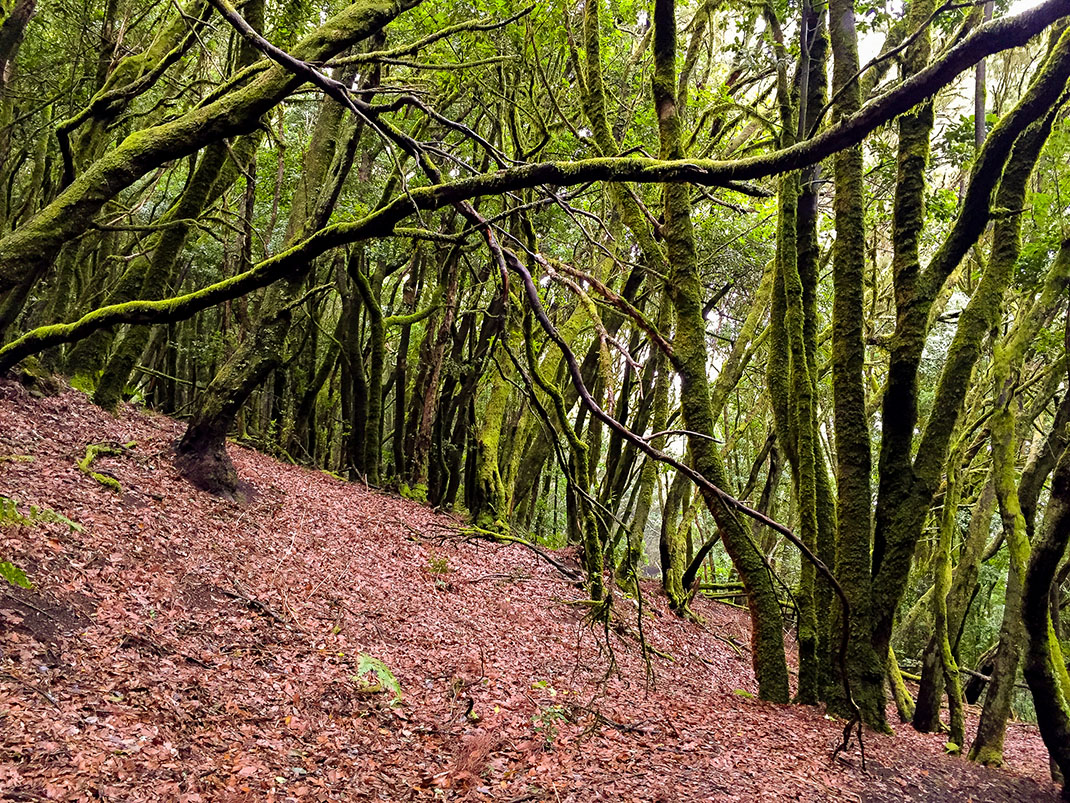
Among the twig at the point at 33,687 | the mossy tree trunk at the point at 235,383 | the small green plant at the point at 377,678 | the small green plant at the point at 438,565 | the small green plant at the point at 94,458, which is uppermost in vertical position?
the mossy tree trunk at the point at 235,383

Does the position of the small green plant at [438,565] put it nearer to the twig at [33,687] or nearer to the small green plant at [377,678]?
the small green plant at [377,678]

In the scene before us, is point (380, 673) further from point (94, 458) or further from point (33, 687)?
point (94, 458)

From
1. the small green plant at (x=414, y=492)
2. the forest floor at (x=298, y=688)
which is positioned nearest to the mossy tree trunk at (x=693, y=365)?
the forest floor at (x=298, y=688)

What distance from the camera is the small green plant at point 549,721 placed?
5457mm

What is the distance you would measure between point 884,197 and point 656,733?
9.54 m

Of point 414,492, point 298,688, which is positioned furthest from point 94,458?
point 414,492

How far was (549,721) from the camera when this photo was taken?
5.80 meters

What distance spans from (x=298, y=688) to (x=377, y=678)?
2.60ft

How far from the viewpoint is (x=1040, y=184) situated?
30.7 ft

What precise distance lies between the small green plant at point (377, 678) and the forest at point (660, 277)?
50.0 inches

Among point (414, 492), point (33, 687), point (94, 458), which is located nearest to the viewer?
point (33, 687)

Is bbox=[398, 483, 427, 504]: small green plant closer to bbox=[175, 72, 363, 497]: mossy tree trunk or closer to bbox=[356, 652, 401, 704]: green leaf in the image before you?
bbox=[175, 72, 363, 497]: mossy tree trunk

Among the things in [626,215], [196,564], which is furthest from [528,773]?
[626,215]

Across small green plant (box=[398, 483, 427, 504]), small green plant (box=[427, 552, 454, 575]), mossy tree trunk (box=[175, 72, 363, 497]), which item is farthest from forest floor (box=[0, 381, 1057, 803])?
small green plant (box=[398, 483, 427, 504])
